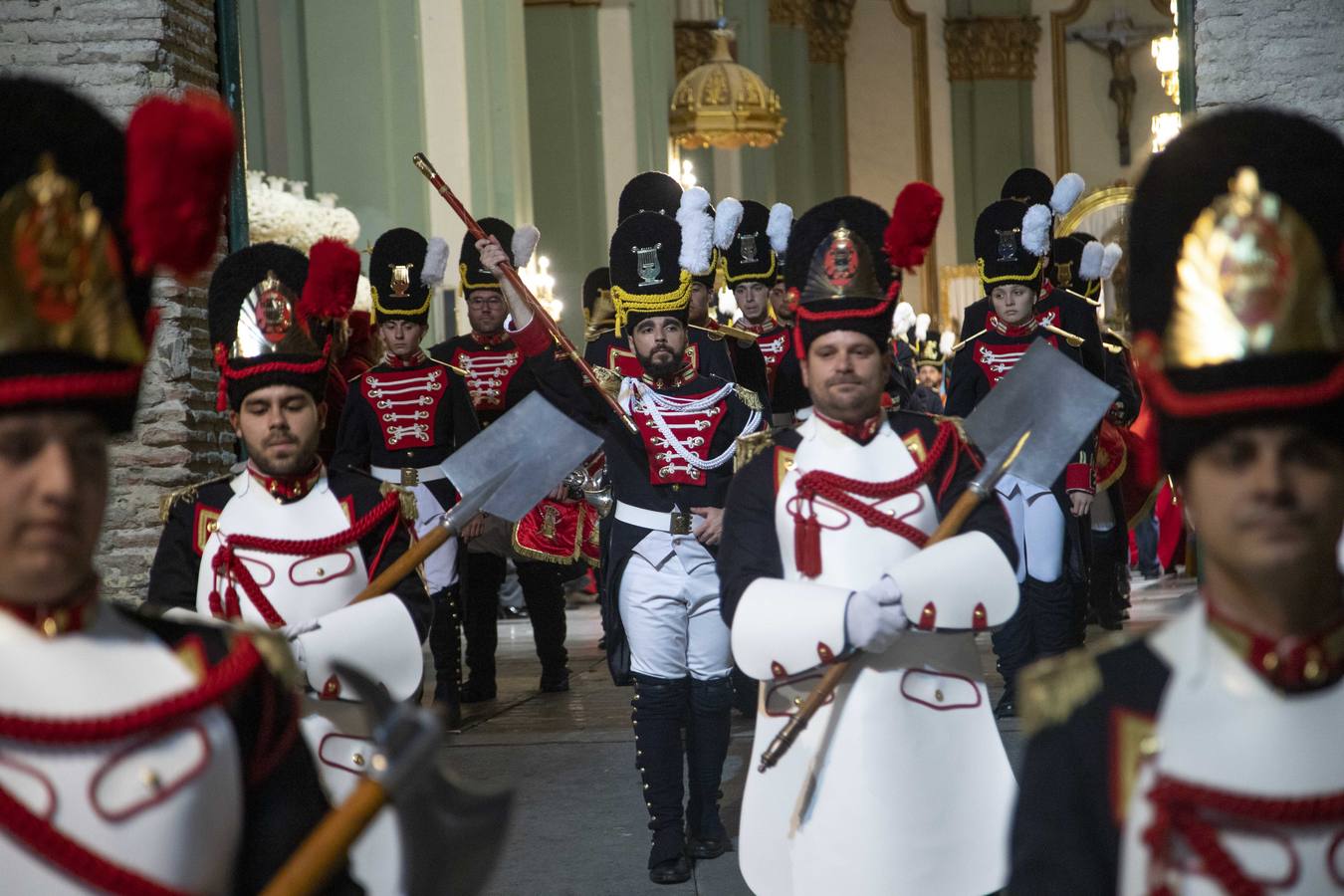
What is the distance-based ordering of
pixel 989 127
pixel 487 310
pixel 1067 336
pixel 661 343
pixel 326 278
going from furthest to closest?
pixel 989 127, pixel 487 310, pixel 1067 336, pixel 661 343, pixel 326 278

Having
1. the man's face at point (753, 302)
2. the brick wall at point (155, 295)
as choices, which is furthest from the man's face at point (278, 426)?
the man's face at point (753, 302)

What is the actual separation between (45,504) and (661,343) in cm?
404

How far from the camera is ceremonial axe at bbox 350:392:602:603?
418cm

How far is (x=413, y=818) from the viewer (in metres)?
2.08

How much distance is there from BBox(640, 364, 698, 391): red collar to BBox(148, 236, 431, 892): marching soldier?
5.95 feet

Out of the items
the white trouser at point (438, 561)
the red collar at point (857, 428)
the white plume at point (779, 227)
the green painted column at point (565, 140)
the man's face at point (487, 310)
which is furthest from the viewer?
the green painted column at point (565, 140)

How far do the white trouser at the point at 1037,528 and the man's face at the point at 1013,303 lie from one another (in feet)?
2.49

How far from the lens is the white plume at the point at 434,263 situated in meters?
8.40

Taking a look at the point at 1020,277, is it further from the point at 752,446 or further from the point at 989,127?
the point at 989,127

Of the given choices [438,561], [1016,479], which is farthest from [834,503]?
[438,561]

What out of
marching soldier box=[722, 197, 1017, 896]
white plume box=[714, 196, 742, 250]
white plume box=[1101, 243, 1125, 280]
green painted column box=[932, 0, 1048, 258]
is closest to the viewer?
marching soldier box=[722, 197, 1017, 896]

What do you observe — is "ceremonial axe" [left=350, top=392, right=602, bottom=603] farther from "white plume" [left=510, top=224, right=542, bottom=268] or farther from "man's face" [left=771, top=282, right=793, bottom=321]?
"man's face" [left=771, top=282, right=793, bottom=321]

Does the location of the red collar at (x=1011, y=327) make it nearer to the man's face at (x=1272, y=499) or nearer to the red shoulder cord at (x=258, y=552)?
the red shoulder cord at (x=258, y=552)

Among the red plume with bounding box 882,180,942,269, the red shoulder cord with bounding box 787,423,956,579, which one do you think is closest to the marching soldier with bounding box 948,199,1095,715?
the red plume with bounding box 882,180,942,269
